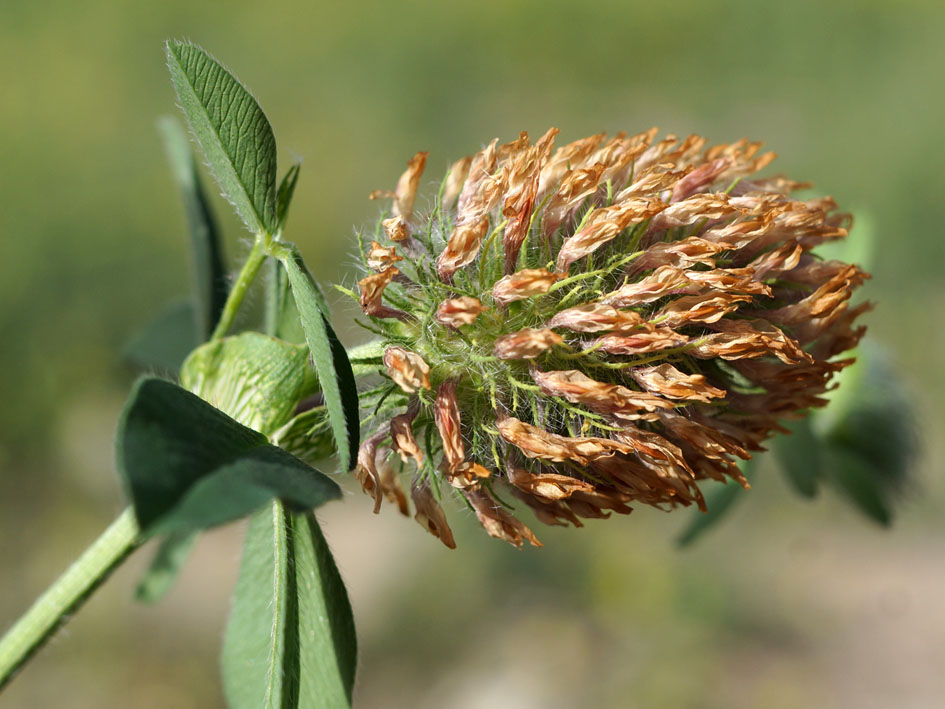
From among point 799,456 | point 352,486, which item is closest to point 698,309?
point 799,456

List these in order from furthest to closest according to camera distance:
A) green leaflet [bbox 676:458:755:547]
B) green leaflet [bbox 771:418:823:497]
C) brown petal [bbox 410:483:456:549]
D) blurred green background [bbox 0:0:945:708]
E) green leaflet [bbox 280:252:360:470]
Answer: blurred green background [bbox 0:0:945:708] → green leaflet [bbox 771:418:823:497] → green leaflet [bbox 676:458:755:547] → brown petal [bbox 410:483:456:549] → green leaflet [bbox 280:252:360:470]

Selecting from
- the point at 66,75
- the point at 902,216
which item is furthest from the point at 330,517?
the point at 902,216

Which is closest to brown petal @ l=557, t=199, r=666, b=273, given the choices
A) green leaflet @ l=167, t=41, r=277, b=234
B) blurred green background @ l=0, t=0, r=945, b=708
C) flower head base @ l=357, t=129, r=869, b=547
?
flower head base @ l=357, t=129, r=869, b=547

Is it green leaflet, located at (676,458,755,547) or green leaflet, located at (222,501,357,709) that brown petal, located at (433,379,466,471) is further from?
green leaflet, located at (676,458,755,547)

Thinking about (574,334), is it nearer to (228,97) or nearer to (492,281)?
(492,281)

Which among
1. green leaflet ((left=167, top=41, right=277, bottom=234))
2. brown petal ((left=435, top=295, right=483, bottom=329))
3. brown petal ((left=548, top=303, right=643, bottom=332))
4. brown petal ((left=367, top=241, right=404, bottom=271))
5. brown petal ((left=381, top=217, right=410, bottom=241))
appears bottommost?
brown petal ((left=548, top=303, right=643, bottom=332))

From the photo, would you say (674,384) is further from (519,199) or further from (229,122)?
(229,122)
